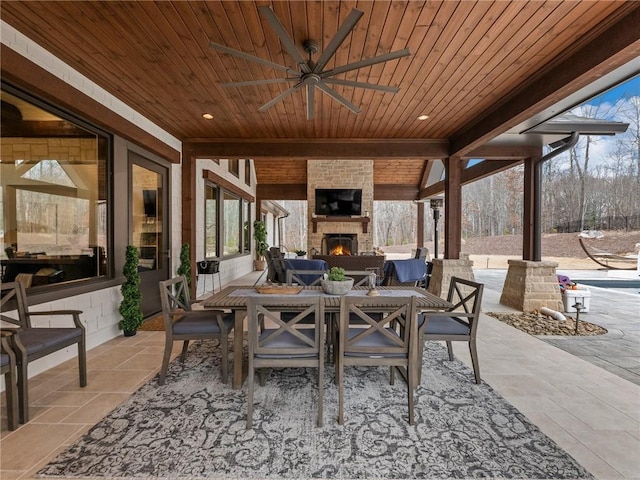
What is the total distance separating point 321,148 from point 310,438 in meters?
4.25

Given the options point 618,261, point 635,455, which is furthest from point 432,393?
point 618,261

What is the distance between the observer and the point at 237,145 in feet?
16.9

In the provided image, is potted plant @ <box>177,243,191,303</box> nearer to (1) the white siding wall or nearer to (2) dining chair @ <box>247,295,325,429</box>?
(1) the white siding wall

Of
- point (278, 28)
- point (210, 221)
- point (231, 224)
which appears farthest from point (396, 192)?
point (278, 28)

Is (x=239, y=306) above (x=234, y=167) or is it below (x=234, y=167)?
below

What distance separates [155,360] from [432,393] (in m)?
2.51

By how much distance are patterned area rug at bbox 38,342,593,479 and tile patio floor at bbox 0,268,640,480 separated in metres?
0.12

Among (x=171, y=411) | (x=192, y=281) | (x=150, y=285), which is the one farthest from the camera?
(x=192, y=281)

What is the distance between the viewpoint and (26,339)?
81.7 inches

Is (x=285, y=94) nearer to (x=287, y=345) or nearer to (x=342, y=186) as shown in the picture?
(x=287, y=345)

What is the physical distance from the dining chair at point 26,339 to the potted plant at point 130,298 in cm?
107

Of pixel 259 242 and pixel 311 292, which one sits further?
pixel 259 242

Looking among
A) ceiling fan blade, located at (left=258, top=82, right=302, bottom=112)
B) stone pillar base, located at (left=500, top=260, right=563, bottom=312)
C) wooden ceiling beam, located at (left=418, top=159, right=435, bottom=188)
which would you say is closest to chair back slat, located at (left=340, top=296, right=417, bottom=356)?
ceiling fan blade, located at (left=258, top=82, right=302, bottom=112)

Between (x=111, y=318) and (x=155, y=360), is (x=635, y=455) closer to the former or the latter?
(x=155, y=360)
